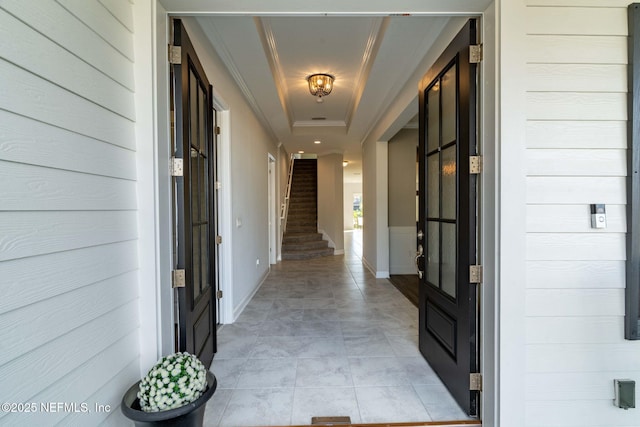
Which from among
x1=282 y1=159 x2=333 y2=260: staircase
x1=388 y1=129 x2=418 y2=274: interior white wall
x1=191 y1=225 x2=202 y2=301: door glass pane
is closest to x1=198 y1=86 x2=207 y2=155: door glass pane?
x1=191 y1=225 x2=202 y2=301: door glass pane

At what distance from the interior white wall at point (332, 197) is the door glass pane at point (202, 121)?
6216 millimetres

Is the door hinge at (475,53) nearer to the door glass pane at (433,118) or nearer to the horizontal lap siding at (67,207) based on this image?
the door glass pane at (433,118)

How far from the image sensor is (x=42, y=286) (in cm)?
95

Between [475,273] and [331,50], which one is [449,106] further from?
[331,50]

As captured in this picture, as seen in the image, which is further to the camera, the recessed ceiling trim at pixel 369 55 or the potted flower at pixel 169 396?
the recessed ceiling trim at pixel 369 55

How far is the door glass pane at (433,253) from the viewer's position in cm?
215

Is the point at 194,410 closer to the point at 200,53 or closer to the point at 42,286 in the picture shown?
the point at 42,286

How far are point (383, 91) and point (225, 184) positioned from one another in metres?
2.20

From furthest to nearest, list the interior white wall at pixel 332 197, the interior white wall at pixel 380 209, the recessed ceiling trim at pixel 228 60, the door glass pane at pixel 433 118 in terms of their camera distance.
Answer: the interior white wall at pixel 332 197, the interior white wall at pixel 380 209, the recessed ceiling trim at pixel 228 60, the door glass pane at pixel 433 118

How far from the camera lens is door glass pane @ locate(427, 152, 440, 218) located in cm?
217

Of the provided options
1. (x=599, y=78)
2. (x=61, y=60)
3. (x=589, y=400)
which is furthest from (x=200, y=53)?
(x=589, y=400)

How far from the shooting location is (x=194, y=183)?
6.15 feet

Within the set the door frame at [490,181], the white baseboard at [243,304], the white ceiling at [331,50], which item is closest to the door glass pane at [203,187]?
the door frame at [490,181]

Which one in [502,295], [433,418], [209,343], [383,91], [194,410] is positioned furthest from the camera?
[383,91]
